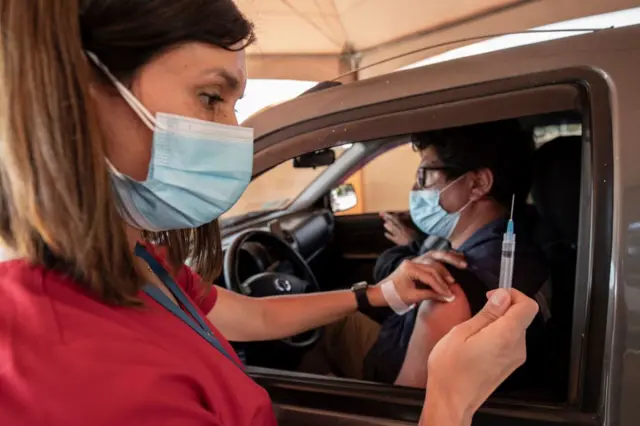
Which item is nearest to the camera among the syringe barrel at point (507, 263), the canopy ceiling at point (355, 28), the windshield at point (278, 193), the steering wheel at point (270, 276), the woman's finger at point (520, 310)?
the woman's finger at point (520, 310)

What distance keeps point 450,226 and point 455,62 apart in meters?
0.53

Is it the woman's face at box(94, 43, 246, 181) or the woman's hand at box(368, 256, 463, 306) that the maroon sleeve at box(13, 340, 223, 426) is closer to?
the woman's face at box(94, 43, 246, 181)

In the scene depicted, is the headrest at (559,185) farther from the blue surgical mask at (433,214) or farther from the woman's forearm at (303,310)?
the woman's forearm at (303,310)

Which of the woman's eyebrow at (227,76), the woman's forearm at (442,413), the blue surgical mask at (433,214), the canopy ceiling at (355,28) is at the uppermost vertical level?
the canopy ceiling at (355,28)


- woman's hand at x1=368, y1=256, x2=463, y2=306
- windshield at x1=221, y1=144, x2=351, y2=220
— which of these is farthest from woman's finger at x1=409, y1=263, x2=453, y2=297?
windshield at x1=221, y1=144, x2=351, y2=220

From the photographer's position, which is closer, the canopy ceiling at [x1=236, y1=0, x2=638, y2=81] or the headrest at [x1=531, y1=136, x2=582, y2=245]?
the headrest at [x1=531, y1=136, x2=582, y2=245]

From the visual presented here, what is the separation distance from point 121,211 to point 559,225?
116 cm

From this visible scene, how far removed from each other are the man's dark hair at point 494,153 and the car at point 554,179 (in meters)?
0.05

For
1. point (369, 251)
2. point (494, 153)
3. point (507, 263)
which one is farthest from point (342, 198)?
point (507, 263)

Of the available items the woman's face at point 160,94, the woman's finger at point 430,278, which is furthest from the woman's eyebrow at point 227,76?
the woman's finger at point 430,278

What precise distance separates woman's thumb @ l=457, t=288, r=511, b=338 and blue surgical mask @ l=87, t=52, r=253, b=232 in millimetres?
465

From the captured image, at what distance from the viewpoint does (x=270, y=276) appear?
75.5 inches

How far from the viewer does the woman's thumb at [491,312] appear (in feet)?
3.26

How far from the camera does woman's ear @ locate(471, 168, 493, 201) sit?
5.28 feet
